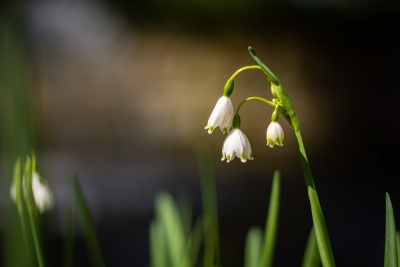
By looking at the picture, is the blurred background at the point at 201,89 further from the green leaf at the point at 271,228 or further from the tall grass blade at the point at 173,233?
the green leaf at the point at 271,228

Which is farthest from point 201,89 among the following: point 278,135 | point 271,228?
point 278,135

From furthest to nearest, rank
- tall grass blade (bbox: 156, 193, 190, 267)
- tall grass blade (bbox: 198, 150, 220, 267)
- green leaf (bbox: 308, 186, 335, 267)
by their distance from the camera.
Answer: tall grass blade (bbox: 156, 193, 190, 267), tall grass blade (bbox: 198, 150, 220, 267), green leaf (bbox: 308, 186, 335, 267)

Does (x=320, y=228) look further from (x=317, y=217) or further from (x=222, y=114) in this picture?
(x=222, y=114)

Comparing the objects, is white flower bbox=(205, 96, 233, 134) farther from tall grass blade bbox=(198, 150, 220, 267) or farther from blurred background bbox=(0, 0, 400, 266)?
blurred background bbox=(0, 0, 400, 266)

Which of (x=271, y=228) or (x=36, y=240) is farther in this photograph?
(x=271, y=228)

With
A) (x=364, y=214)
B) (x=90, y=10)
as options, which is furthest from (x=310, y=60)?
(x=90, y=10)

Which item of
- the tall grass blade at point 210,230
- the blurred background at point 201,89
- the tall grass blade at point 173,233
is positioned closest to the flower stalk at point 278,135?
the tall grass blade at point 210,230

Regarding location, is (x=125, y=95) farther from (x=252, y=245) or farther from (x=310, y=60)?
(x=252, y=245)

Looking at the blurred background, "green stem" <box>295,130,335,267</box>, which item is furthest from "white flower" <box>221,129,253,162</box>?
the blurred background
